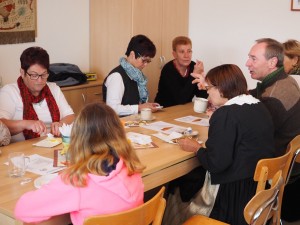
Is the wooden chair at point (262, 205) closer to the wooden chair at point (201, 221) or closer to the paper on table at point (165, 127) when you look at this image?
the wooden chair at point (201, 221)

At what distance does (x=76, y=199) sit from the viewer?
1.61 meters

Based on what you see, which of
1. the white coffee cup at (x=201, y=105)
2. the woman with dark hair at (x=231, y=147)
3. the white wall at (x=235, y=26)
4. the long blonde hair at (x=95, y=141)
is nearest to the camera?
the long blonde hair at (x=95, y=141)

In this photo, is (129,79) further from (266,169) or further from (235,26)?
(235,26)

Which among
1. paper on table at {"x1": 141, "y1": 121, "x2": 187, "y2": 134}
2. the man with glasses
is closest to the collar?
the man with glasses

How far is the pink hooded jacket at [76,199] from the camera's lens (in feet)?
5.26

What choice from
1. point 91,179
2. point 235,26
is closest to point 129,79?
point 235,26

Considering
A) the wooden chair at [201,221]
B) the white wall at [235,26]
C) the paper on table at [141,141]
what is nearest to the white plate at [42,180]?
the paper on table at [141,141]

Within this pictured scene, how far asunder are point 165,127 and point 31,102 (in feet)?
2.86

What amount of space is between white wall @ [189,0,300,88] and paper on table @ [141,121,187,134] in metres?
1.94

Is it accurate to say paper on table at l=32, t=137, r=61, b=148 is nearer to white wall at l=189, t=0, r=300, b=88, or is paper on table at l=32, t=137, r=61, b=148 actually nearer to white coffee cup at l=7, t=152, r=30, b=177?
white coffee cup at l=7, t=152, r=30, b=177

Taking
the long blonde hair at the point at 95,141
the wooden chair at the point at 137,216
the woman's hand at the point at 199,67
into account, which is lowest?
the wooden chair at the point at 137,216

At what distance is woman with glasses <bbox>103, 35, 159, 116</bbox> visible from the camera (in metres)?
3.37

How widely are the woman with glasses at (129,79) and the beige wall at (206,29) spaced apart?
1.15 m

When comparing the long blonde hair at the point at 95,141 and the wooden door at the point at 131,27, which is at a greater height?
the wooden door at the point at 131,27
